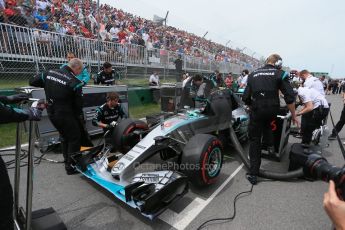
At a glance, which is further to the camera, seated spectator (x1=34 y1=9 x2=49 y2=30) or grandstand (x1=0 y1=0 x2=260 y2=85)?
seated spectator (x1=34 y1=9 x2=49 y2=30)

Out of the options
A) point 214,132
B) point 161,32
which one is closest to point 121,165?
point 214,132

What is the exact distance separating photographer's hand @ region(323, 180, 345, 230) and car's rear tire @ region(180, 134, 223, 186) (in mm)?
2005

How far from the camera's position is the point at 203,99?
14.3 ft

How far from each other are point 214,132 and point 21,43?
5.64 m

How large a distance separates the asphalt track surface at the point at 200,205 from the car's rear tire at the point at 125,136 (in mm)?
688

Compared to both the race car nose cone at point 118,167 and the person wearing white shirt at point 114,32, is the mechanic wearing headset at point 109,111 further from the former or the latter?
the person wearing white shirt at point 114,32

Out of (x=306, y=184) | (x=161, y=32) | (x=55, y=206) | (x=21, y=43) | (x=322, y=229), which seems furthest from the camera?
(x=161, y=32)

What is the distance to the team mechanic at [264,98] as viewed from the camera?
138 inches

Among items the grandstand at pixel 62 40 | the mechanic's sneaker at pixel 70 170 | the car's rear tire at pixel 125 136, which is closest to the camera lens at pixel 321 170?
the car's rear tire at pixel 125 136

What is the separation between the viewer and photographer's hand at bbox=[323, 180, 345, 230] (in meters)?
0.86

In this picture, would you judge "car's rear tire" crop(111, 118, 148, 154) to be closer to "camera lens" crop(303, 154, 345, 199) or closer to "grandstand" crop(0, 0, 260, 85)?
"camera lens" crop(303, 154, 345, 199)

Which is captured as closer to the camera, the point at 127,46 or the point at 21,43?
the point at 21,43

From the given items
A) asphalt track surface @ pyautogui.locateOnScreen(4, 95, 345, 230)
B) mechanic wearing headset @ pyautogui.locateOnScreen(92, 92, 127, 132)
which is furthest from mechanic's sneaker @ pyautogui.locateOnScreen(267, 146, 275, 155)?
mechanic wearing headset @ pyautogui.locateOnScreen(92, 92, 127, 132)

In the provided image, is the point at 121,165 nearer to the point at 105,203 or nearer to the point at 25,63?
the point at 105,203
